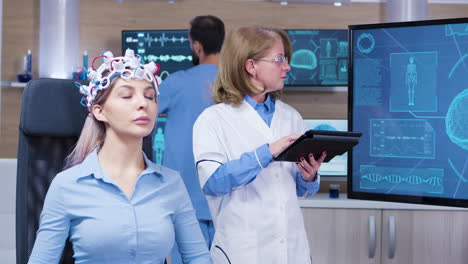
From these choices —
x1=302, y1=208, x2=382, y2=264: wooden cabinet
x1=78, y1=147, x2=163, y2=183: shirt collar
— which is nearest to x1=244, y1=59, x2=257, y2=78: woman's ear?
x1=78, y1=147, x2=163, y2=183: shirt collar

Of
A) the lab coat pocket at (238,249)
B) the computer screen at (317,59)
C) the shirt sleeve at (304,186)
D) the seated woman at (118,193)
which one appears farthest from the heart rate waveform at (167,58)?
the seated woman at (118,193)

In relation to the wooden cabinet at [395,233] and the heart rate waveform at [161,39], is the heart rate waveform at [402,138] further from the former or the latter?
the heart rate waveform at [161,39]

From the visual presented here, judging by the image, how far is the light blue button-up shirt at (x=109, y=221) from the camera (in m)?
1.55

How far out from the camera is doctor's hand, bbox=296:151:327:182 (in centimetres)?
214

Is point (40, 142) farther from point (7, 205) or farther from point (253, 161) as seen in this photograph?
point (7, 205)

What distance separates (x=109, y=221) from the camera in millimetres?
1565

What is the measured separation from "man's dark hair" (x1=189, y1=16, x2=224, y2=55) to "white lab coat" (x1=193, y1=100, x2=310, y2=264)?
872 millimetres

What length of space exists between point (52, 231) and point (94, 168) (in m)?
0.18

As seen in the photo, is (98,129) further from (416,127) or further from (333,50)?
(333,50)

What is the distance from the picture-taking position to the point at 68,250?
1930 millimetres

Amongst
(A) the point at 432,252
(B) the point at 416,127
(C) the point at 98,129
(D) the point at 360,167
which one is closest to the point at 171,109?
(D) the point at 360,167

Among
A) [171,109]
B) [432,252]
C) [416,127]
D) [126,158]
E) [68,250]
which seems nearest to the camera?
[126,158]

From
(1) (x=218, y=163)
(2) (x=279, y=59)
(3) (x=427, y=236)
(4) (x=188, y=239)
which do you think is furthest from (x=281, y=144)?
(3) (x=427, y=236)

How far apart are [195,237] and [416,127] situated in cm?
A: 128
